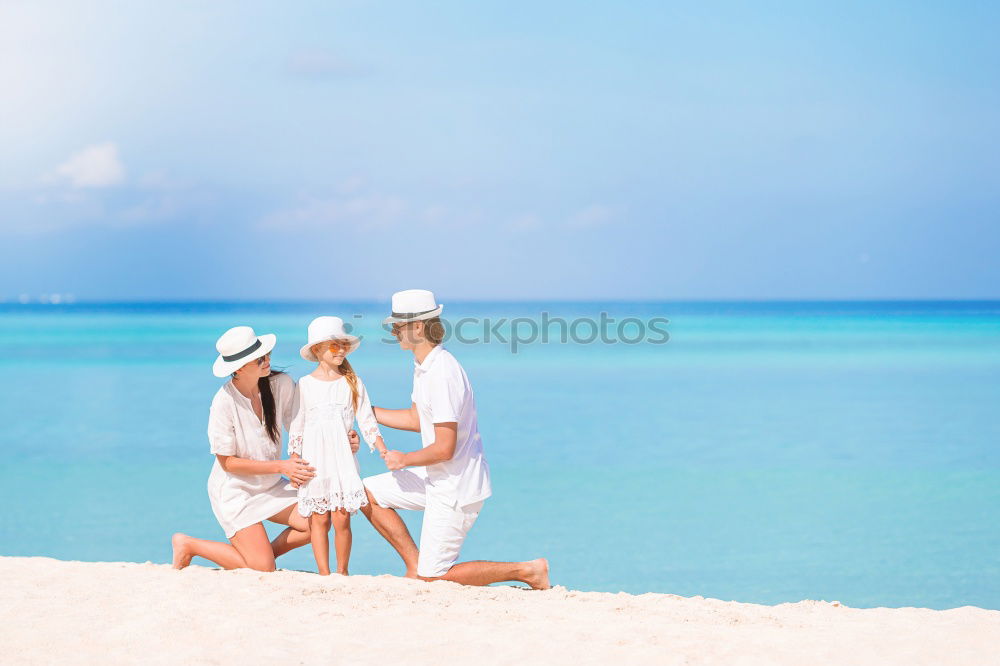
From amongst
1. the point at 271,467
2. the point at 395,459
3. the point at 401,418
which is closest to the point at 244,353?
the point at 271,467

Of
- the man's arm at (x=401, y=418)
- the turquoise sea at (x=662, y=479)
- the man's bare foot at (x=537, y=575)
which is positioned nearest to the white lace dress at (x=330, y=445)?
the man's arm at (x=401, y=418)

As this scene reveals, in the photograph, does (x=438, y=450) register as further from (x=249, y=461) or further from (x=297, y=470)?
(x=249, y=461)

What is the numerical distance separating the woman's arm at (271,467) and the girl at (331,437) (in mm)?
40

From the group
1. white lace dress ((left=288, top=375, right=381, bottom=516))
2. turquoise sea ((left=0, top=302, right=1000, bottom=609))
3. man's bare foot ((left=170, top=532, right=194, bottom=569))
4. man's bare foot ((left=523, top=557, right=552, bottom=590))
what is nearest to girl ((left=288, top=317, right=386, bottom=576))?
white lace dress ((left=288, top=375, right=381, bottom=516))

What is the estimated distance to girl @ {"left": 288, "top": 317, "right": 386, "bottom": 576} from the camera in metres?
4.78

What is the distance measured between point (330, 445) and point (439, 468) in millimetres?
560

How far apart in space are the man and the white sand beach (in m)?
0.11

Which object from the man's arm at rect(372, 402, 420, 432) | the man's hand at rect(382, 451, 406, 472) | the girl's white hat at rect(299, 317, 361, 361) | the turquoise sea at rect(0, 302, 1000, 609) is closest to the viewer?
the man's hand at rect(382, 451, 406, 472)

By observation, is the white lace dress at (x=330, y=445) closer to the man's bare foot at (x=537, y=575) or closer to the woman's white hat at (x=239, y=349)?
the woman's white hat at (x=239, y=349)

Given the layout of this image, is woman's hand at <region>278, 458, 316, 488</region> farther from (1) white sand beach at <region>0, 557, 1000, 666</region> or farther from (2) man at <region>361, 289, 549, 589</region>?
(1) white sand beach at <region>0, 557, 1000, 666</region>

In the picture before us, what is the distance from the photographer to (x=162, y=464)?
10.9 meters

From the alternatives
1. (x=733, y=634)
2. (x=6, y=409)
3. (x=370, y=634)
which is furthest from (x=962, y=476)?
(x=6, y=409)

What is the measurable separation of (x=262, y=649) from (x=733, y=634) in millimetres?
1929

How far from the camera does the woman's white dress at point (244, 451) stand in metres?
4.84
